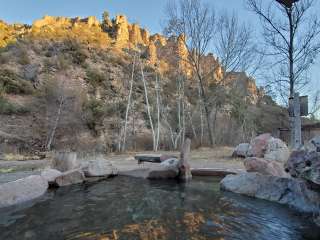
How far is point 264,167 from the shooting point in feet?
22.5

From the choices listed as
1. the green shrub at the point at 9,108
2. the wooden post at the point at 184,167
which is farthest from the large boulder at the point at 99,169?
the green shrub at the point at 9,108

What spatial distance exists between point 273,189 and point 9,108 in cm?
2054

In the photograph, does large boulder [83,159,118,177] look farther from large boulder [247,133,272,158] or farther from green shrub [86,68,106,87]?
green shrub [86,68,106,87]

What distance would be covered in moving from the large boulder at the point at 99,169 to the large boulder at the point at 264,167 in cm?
376

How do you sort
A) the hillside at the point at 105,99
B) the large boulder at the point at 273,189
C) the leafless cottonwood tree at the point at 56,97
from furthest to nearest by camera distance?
the hillside at the point at 105,99 → the leafless cottonwood tree at the point at 56,97 → the large boulder at the point at 273,189

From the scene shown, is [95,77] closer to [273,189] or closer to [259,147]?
[259,147]

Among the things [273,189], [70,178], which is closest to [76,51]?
[70,178]

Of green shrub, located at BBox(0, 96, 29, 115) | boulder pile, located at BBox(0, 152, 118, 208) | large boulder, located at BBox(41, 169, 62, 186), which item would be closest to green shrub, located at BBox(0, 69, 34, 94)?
green shrub, located at BBox(0, 96, 29, 115)

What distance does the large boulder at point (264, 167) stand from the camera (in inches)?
265

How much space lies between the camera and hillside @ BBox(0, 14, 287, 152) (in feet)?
65.9

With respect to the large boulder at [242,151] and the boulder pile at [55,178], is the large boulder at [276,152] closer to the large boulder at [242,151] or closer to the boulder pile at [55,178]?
the large boulder at [242,151]

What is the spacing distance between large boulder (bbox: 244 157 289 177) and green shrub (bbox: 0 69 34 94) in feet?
71.7

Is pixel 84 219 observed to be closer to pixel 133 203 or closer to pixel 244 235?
pixel 133 203

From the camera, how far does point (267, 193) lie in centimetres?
Result: 571
